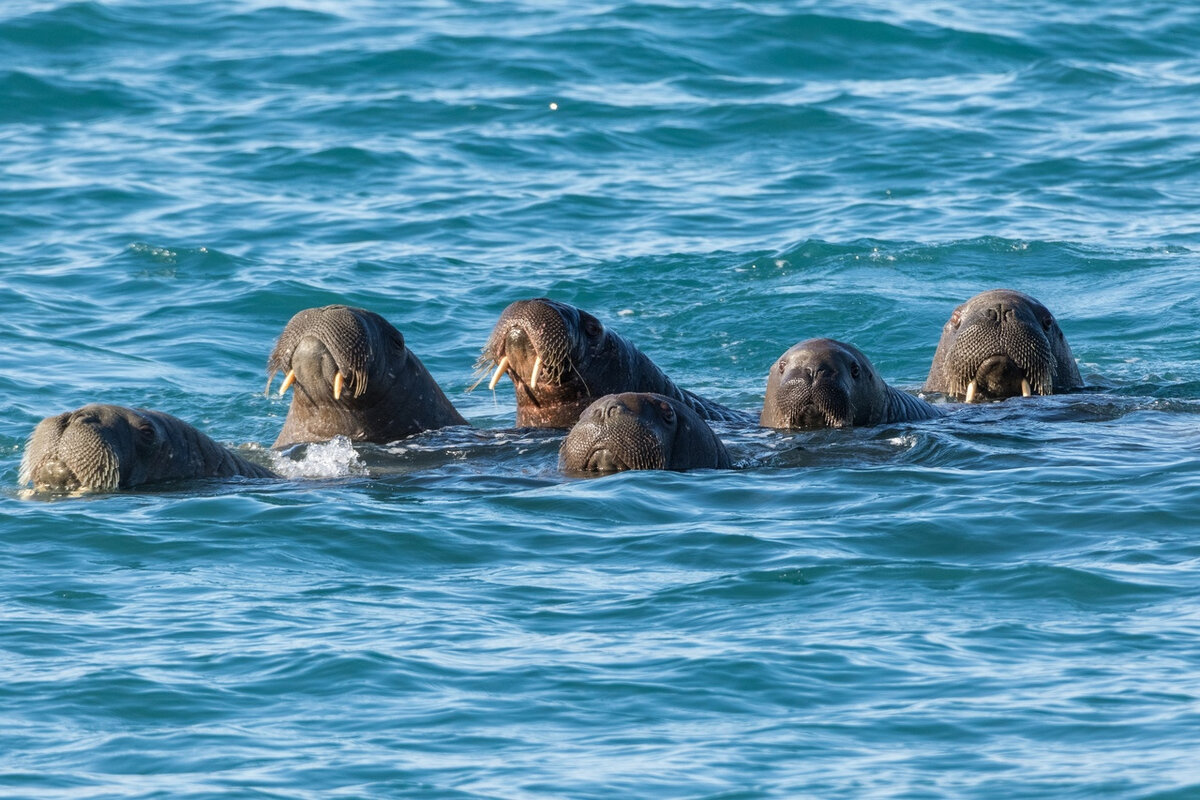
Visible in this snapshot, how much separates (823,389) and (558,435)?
1666mm

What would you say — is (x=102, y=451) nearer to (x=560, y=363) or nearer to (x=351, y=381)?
(x=351, y=381)

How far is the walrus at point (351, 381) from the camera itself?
38.5 ft

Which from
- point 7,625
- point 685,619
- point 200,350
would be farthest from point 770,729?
point 200,350

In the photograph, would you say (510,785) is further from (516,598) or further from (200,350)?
(200,350)

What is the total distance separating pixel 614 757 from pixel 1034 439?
571 centimetres

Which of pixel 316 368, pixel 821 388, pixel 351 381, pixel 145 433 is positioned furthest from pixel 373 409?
pixel 821 388

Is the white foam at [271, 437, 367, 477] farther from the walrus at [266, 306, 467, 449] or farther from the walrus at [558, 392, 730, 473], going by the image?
the walrus at [558, 392, 730, 473]

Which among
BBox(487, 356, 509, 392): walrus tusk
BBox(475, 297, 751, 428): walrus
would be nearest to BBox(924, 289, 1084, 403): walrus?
BBox(475, 297, 751, 428): walrus

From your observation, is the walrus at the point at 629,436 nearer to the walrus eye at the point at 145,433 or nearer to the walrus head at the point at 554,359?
the walrus head at the point at 554,359

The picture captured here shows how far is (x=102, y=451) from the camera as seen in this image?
10.6 m

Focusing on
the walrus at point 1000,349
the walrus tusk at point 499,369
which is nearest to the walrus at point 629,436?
the walrus tusk at point 499,369

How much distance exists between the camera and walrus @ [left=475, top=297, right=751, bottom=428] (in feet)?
39.4

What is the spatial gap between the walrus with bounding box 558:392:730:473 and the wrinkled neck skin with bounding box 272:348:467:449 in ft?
5.00

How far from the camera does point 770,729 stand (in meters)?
7.48
